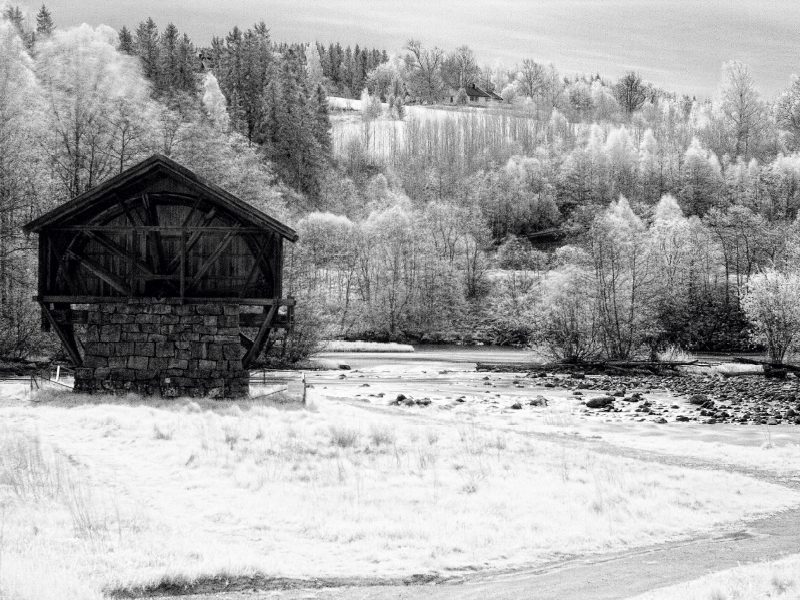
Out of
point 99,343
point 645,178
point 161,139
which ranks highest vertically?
point 645,178

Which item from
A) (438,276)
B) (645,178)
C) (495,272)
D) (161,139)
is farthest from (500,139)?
(161,139)

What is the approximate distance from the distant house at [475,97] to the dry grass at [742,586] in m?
183

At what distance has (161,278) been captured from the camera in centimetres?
2412

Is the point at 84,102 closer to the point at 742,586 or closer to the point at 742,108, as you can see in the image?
the point at 742,586

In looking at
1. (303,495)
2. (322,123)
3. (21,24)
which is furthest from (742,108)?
(303,495)

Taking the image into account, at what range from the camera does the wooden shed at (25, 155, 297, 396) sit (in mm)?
23578

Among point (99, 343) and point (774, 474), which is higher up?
point (99, 343)

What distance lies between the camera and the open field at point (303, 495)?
9.77m

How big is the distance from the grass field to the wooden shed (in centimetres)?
263

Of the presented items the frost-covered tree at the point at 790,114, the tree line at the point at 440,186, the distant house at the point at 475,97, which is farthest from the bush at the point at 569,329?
the distant house at the point at 475,97

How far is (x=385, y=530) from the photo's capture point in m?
11.5

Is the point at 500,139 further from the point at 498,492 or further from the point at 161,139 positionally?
the point at 498,492

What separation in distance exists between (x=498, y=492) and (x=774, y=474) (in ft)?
25.7

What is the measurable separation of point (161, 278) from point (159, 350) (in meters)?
2.13
